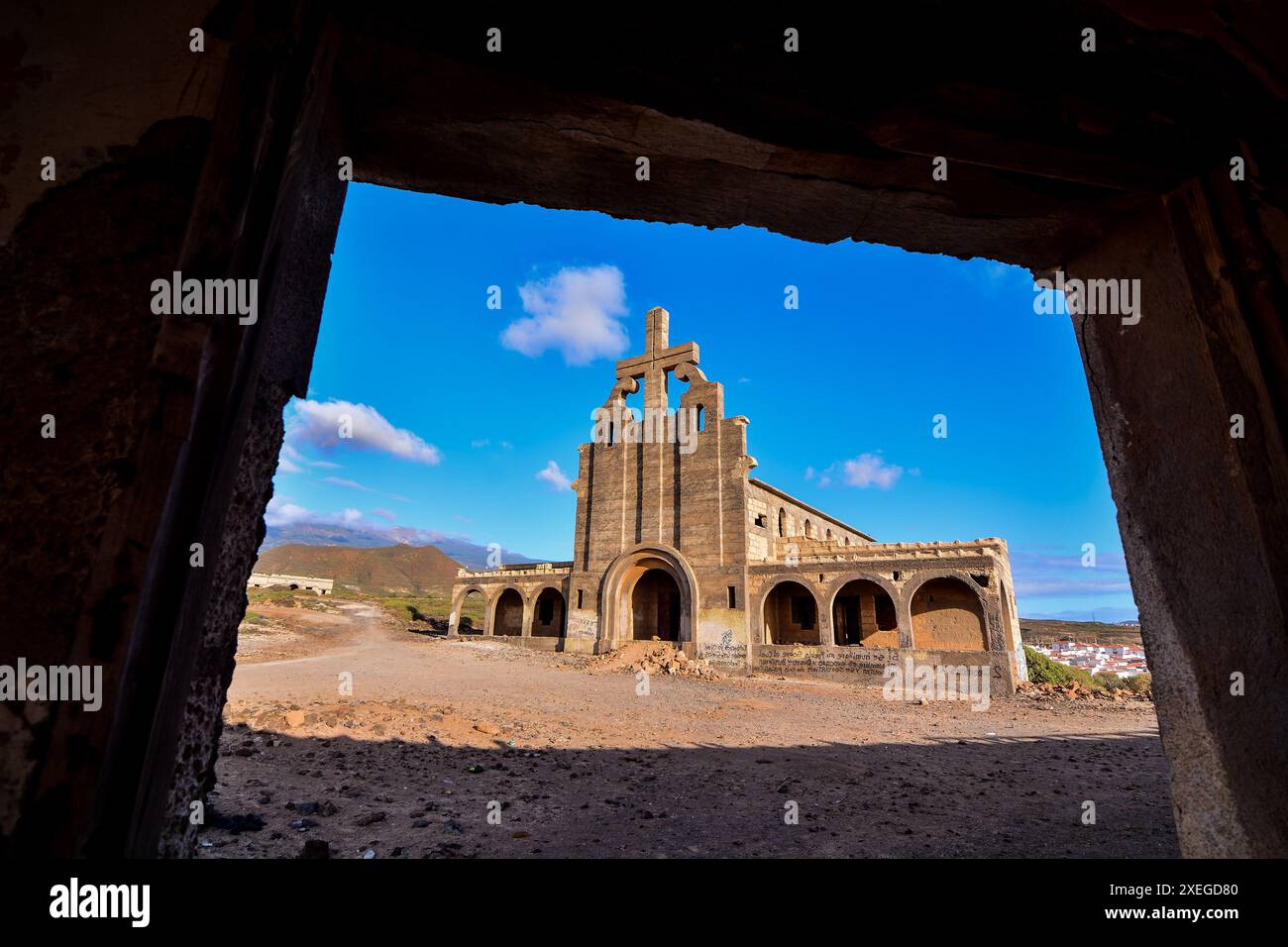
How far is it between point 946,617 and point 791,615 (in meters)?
6.09

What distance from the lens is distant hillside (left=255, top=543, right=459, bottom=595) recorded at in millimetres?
76188

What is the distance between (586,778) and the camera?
5.91 m

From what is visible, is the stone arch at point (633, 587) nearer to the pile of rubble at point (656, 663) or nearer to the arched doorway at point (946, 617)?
the pile of rubble at point (656, 663)

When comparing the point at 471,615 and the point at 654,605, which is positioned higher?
the point at 654,605

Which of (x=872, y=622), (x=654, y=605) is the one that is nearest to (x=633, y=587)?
(x=654, y=605)

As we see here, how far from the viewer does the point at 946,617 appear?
18.3 meters

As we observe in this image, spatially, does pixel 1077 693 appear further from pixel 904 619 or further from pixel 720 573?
pixel 720 573

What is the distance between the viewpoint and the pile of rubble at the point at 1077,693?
51.7 feet

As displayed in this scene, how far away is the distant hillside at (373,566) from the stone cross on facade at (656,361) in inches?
2207

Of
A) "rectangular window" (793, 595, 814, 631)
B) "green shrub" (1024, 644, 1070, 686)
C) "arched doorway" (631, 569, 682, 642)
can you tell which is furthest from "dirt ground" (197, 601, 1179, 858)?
"arched doorway" (631, 569, 682, 642)

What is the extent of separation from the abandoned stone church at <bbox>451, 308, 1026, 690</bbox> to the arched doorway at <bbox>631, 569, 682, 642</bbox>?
2.1 inches

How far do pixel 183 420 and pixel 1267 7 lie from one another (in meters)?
3.59
